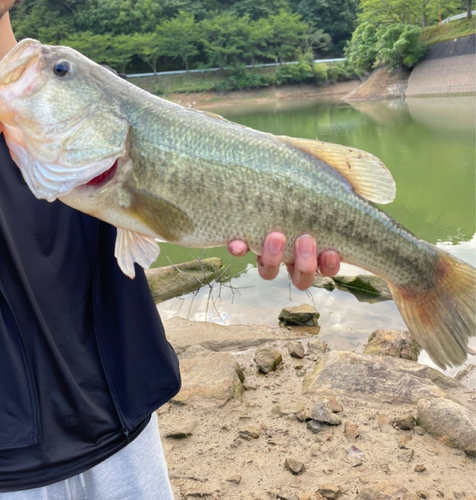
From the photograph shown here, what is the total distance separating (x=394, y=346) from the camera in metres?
4.73

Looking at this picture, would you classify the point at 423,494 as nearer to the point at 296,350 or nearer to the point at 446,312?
the point at 446,312

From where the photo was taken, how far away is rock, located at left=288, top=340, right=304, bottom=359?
4598 millimetres

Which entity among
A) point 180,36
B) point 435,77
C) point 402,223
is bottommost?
point 435,77

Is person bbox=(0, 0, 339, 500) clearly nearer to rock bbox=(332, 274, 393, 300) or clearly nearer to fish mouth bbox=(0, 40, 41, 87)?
fish mouth bbox=(0, 40, 41, 87)

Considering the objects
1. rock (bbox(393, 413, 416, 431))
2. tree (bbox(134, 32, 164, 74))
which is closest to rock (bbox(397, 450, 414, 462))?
rock (bbox(393, 413, 416, 431))

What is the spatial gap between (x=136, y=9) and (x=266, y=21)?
1521cm

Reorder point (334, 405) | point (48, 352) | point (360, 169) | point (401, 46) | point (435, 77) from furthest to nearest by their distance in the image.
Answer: point (401, 46), point (435, 77), point (334, 405), point (360, 169), point (48, 352)

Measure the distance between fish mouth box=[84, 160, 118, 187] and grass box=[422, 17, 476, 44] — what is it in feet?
125

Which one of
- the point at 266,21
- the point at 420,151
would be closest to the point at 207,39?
the point at 266,21

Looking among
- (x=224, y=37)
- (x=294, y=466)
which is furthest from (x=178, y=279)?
(x=224, y=37)

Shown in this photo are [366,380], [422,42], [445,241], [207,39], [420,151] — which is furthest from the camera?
[207,39]

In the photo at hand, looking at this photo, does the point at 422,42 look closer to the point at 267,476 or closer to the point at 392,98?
the point at 392,98

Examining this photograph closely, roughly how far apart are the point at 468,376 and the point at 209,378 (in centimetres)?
248

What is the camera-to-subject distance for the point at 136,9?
5531 cm
